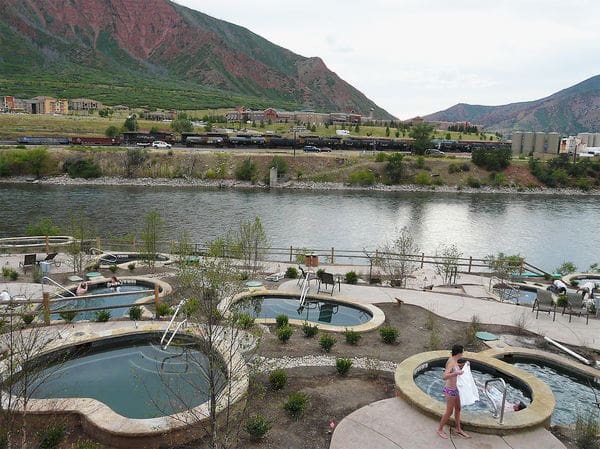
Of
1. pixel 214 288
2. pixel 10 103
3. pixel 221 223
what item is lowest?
pixel 221 223

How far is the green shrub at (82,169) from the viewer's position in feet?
257

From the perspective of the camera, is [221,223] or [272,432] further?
[221,223]

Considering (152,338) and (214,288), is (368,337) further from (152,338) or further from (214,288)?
(214,288)

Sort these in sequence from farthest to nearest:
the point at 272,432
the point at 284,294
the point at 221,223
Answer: the point at 221,223 < the point at 284,294 < the point at 272,432

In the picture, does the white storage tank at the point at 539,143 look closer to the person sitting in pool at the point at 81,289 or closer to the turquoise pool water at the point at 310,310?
the turquoise pool water at the point at 310,310

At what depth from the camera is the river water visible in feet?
141

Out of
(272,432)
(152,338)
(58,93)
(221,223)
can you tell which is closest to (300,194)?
(221,223)

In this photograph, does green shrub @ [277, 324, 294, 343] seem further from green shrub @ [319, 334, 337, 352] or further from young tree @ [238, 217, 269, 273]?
young tree @ [238, 217, 269, 273]

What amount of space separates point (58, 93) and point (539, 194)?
149 m

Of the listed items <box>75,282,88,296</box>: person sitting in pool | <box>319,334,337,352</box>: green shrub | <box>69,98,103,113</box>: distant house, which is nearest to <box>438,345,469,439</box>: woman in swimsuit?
<box>319,334,337,352</box>: green shrub

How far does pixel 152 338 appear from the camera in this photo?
45.2ft

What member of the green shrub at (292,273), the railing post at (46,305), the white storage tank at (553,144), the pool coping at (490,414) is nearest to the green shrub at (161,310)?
the railing post at (46,305)

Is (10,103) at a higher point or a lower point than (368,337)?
higher

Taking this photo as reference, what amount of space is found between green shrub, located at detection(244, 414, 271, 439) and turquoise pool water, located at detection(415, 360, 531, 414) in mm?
4119
